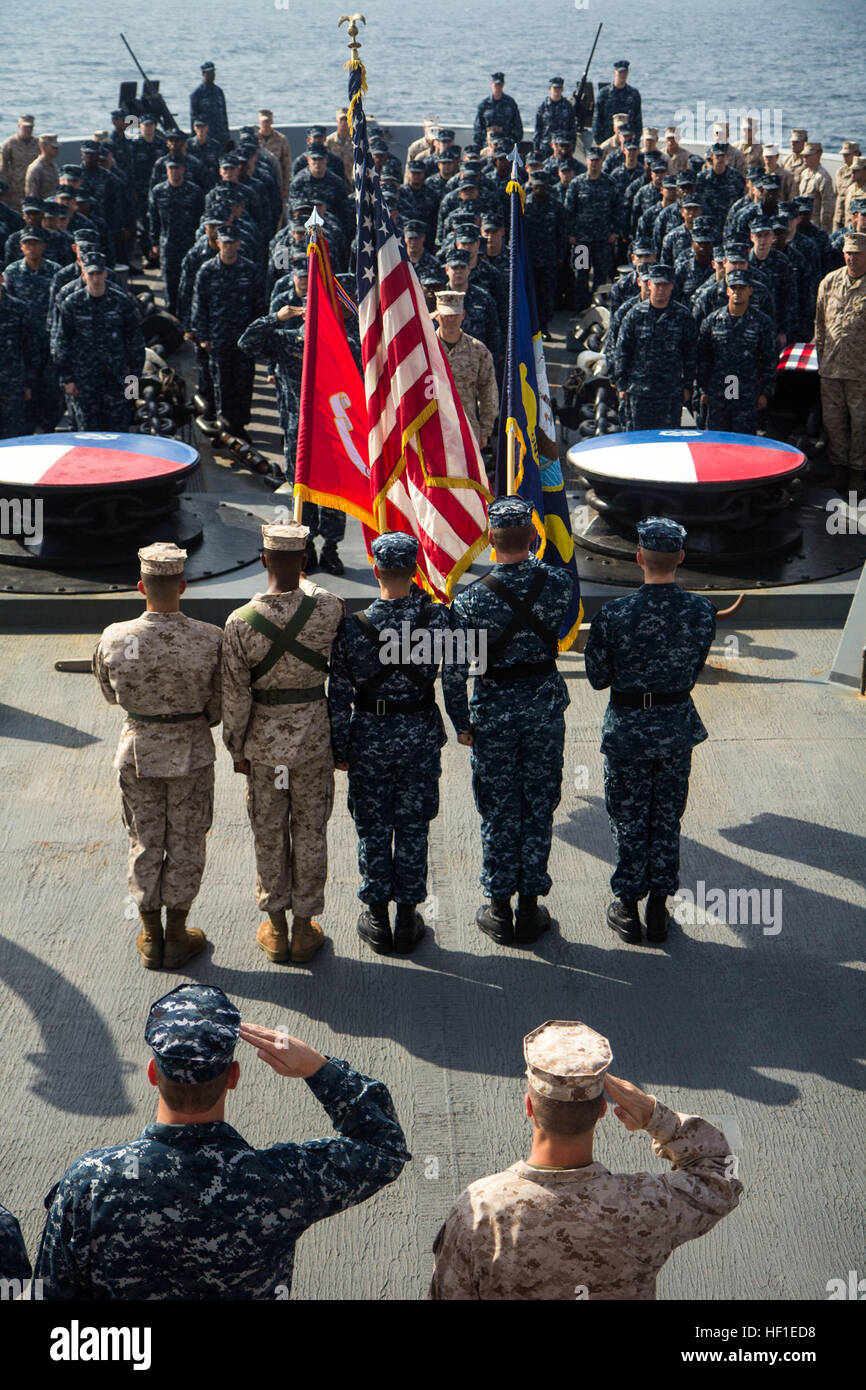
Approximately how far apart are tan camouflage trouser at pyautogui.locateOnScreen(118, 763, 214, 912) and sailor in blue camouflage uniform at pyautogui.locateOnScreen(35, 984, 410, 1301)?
100 inches

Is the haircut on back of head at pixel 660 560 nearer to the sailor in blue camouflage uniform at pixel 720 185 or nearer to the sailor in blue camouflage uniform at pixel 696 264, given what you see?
the sailor in blue camouflage uniform at pixel 696 264

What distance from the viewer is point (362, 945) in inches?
227

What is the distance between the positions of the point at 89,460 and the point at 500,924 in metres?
4.91

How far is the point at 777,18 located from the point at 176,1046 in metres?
131

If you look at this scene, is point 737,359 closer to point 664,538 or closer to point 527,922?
point 664,538

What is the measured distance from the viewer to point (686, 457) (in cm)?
941

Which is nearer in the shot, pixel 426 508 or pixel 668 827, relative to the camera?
pixel 668 827

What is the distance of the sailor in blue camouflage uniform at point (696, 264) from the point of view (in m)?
12.3

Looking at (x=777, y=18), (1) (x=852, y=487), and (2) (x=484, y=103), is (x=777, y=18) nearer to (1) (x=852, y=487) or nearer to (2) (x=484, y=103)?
(2) (x=484, y=103)

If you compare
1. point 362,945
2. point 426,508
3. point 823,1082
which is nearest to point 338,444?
point 426,508

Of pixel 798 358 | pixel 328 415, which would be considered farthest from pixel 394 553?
pixel 798 358

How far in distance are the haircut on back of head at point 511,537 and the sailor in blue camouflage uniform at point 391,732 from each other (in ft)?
0.99

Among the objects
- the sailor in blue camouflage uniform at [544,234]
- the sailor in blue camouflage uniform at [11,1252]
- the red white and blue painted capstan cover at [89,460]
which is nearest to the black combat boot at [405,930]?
the sailor in blue camouflage uniform at [11,1252]

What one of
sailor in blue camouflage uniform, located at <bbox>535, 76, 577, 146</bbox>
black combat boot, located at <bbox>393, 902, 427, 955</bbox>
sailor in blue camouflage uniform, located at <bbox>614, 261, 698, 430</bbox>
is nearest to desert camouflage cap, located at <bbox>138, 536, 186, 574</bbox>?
A: black combat boot, located at <bbox>393, 902, 427, 955</bbox>
